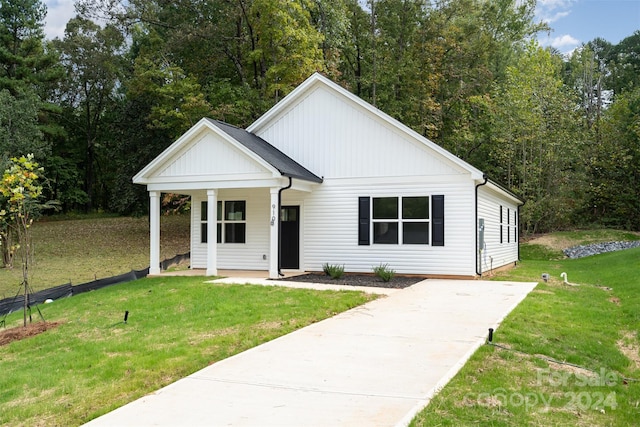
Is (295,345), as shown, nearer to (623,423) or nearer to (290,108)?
(623,423)

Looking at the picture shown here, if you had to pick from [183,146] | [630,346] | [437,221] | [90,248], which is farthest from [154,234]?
[90,248]

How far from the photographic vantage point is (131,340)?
6.83 metres

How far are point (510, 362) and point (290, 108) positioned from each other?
461 inches

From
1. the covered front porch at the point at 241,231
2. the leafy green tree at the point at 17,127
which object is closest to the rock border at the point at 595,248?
the covered front porch at the point at 241,231

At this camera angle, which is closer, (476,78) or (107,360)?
(107,360)

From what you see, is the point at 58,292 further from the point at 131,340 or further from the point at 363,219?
the point at 363,219

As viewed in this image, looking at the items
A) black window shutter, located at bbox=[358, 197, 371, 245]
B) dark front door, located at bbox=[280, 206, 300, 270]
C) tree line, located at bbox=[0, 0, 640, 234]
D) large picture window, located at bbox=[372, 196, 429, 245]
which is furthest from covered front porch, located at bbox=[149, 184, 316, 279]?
tree line, located at bbox=[0, 0, 640, 234]

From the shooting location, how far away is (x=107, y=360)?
5.88 meters

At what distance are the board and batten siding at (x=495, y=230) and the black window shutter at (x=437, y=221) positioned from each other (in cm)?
118

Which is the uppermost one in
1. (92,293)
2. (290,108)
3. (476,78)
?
(476,78)

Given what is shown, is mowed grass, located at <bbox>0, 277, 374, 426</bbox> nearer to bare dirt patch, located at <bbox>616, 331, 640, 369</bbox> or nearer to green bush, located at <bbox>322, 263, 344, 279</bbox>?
green bush, located at <bbox>322, 263, 344, 279</bbox>

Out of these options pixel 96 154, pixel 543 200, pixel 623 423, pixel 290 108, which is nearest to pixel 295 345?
pixel 623 423

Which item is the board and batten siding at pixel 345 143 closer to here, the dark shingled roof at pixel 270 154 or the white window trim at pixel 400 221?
the dark shingled roof at pixel 270 154

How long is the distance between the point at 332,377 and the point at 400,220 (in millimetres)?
9553
